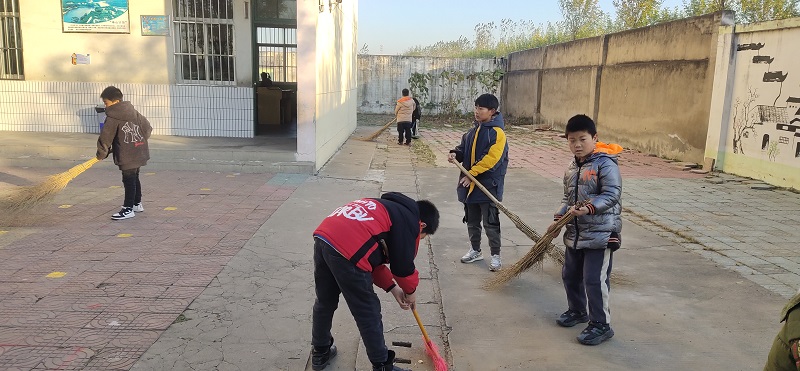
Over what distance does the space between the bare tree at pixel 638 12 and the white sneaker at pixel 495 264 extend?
17.5 m

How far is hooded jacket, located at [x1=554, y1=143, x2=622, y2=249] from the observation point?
3682mm

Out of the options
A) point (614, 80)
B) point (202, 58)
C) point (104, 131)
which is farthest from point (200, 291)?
point (614, 80)

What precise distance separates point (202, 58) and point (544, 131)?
1242cm

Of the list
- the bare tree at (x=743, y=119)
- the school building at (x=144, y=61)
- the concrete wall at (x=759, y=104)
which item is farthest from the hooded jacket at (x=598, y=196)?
the bare tree at (x=743, y=119)

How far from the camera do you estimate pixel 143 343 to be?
3564 mm

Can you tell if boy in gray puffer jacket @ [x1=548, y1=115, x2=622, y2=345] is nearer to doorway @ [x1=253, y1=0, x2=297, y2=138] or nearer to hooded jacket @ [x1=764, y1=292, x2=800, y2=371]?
hooded jacket @ [x1=764, y1=292, x2=800, y2=371]

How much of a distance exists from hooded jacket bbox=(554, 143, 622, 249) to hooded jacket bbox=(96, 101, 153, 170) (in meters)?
5.05

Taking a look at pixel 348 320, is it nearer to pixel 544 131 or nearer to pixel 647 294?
pixel 647 294

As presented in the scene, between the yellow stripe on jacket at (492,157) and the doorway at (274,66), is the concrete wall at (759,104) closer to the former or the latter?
the yellow stripe on jacket at (492,157)

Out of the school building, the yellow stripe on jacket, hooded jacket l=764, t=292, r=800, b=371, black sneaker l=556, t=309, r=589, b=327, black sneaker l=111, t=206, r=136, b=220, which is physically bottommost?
black sneaker l=556, t=309, r=589, b=327

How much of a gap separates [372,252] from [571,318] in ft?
6.08

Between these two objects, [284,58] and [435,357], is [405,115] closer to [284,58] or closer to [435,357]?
[284,58]

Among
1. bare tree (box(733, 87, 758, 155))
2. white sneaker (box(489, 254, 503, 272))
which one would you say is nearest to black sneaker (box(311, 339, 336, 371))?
white sneaker (box(489, 254, 503, 272))

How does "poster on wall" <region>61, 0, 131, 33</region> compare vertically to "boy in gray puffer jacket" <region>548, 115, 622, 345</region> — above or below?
above
